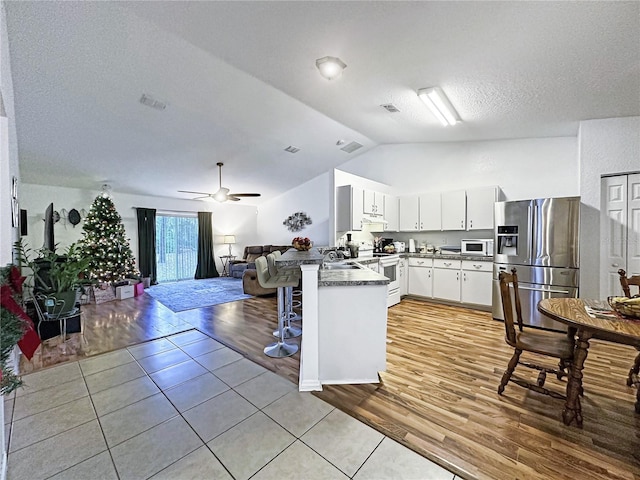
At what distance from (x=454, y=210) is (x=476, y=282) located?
4.39 feet

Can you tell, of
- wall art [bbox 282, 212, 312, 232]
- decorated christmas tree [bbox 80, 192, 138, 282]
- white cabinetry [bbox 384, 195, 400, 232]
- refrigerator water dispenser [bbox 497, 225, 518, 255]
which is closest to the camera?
refrigerator water dispenser [bbox 497, 225, 518, 255]

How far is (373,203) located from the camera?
507 centimetres

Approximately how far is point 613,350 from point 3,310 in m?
4.99

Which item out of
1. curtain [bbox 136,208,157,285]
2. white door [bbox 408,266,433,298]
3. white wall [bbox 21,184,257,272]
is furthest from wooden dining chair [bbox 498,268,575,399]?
white wall [bbox 21,184,257,272]

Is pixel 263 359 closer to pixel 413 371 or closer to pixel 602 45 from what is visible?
pixel 413 371

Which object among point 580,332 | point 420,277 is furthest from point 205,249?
point 580,332

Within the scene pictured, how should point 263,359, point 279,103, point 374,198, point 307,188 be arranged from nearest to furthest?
point 263,359
point 279,103
point 374,198
point 307,188

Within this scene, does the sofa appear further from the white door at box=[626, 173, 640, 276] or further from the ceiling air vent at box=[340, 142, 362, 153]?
the white door at box=[626, 173, 640, 276]

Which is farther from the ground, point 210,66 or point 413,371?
point 210,66

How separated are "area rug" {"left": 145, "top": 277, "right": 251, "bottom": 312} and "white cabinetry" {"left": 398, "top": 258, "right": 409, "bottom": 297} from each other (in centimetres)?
313

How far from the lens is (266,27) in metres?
2.21

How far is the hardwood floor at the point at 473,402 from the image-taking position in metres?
1.54

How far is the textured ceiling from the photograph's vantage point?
6.44ft

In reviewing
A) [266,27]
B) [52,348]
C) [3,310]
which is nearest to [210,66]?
[266,27]
